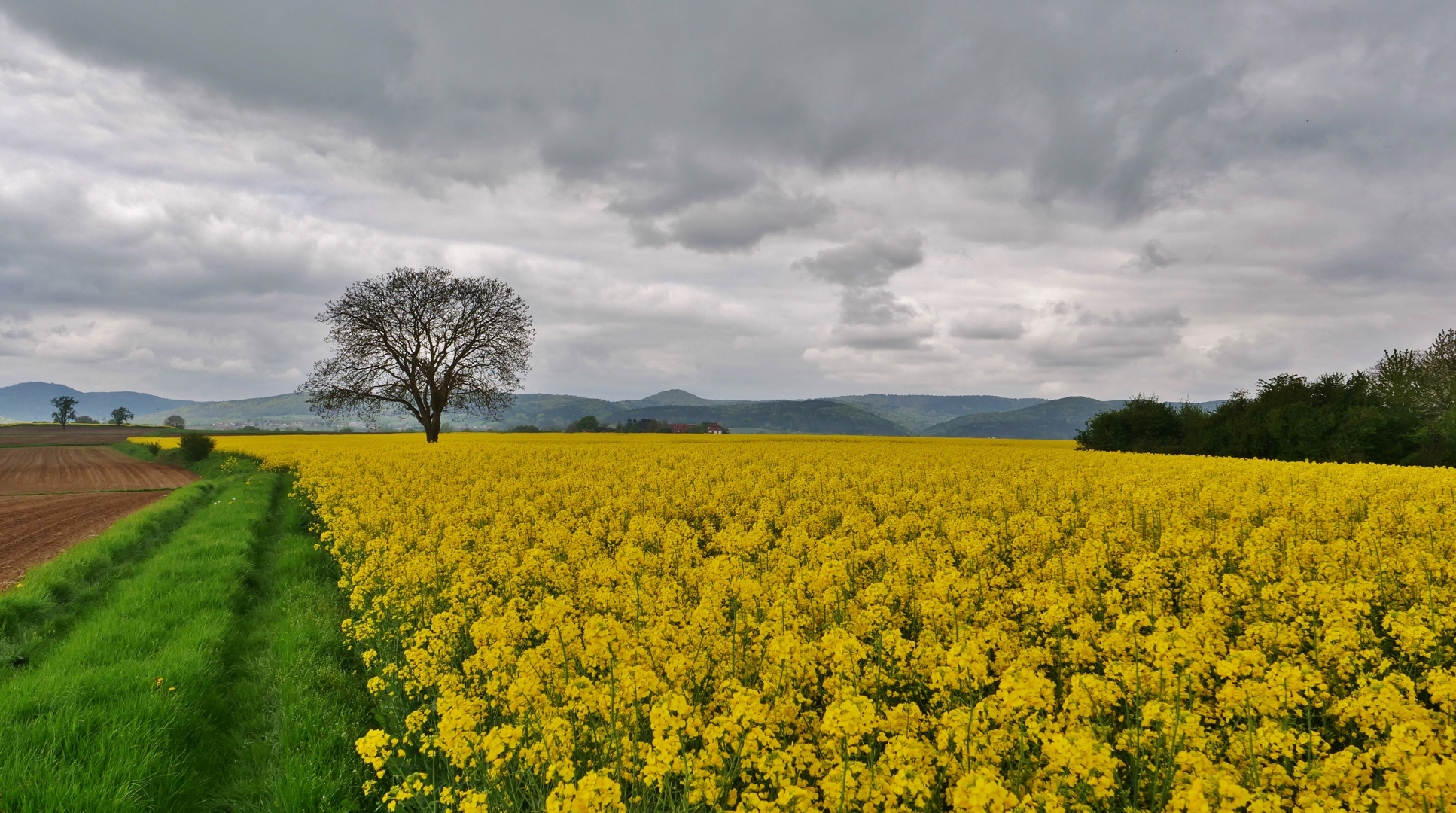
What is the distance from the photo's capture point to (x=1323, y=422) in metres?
33.4

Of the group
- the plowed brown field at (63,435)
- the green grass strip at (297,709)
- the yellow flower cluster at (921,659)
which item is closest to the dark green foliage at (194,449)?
the yellow flower cluster at (921,659)

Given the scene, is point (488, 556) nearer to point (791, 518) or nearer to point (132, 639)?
point (132, 639)

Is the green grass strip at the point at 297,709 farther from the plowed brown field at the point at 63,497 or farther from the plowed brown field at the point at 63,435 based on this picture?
the plowed brown field at the point at 63,435

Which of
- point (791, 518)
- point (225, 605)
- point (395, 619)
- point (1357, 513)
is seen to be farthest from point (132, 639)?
point (1357, 513)

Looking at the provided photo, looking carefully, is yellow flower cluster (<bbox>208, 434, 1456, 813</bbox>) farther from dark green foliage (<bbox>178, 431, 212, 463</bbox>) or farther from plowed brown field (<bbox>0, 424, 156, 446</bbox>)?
plowed brown field (<bbox>0, 424, 156, 446</bbox>)

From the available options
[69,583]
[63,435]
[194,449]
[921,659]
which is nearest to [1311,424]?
[921,659]

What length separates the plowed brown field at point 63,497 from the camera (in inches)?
588

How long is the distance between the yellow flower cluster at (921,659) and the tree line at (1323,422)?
27.4 metres

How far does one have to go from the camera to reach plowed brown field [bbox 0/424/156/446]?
69.2 meters

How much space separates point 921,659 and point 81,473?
5021 cm

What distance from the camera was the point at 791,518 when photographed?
509 inches

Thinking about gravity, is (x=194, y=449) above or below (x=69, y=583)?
above

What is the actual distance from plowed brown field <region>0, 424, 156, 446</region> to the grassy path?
82.8 m

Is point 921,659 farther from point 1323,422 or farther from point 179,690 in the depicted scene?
point 1323,422
